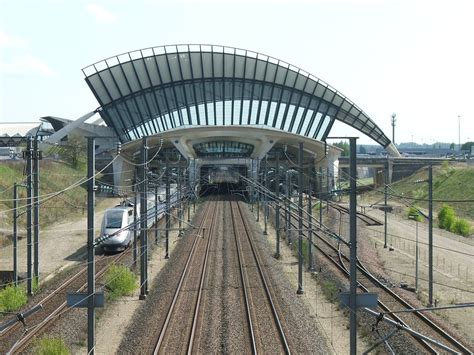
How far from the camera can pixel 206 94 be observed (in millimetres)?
90062

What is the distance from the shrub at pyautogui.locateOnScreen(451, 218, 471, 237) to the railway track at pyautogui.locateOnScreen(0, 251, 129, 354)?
106 feet

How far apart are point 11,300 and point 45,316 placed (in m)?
1.91

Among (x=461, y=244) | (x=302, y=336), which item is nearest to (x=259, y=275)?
(x=302, y=336)

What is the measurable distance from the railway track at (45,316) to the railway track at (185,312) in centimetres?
379

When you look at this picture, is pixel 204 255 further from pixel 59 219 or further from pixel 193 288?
pixel 59 219

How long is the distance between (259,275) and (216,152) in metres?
72.4

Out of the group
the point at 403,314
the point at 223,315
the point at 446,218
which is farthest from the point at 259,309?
the point at 446,218

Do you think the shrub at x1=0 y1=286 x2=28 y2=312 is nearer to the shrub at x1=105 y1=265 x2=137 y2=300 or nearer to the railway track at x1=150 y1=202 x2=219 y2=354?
the shrub at x1=105 y1=265 x2=137 y2=300

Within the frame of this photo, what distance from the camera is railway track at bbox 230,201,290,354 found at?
16828 mm

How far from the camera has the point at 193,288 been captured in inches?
958

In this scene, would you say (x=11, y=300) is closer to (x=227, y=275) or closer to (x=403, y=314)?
(x=227, y=275)

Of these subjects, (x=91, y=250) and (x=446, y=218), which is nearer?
(x=91, y=250)

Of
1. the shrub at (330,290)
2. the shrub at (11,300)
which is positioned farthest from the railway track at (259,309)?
the shrub at (11,300)

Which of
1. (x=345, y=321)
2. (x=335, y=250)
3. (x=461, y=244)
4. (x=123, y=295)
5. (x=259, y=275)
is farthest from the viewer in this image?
(x=461, y=244)
